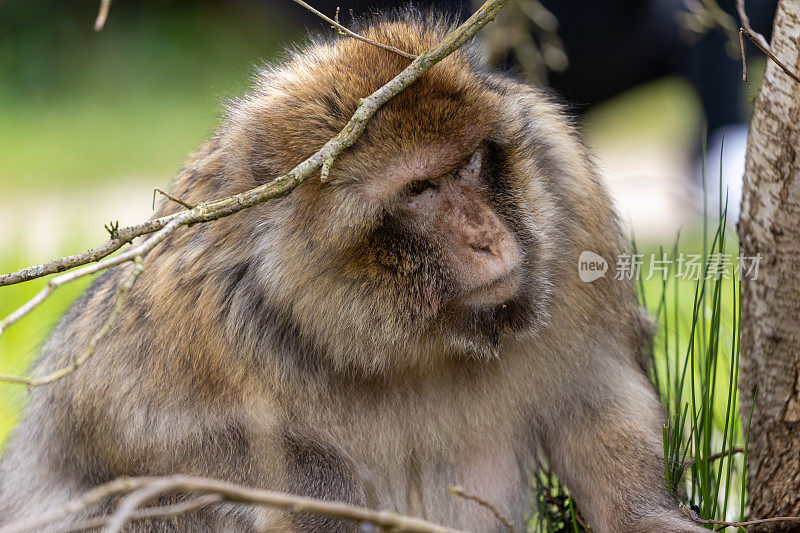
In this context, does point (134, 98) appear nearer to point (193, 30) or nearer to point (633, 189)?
point (193, 30)

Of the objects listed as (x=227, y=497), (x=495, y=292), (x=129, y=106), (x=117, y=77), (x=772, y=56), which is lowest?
(x=227, y=497)

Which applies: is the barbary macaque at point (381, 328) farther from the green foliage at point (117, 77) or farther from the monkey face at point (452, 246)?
the green foliage at point (117, 77)

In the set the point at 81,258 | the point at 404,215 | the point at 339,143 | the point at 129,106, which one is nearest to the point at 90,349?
the point at 81,258

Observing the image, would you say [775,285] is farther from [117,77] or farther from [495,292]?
[117,77]

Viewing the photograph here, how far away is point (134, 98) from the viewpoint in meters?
10.5

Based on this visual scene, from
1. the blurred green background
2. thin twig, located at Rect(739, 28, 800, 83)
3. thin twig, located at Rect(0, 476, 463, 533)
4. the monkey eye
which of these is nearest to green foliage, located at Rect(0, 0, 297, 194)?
the blurred green background

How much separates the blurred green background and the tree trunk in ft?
14.9

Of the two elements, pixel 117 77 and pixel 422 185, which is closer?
pixel 422 185

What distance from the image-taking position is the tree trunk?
2.31 meters

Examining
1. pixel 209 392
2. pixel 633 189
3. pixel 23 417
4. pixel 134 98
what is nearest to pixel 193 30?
pixel 134 98

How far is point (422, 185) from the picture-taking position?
2.14m

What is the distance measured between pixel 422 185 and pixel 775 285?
105 centimetres

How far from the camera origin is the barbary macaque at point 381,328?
2.14 meters

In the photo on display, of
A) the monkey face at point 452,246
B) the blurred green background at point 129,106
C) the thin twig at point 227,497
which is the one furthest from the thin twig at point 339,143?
the blurred green background at point 129,106
